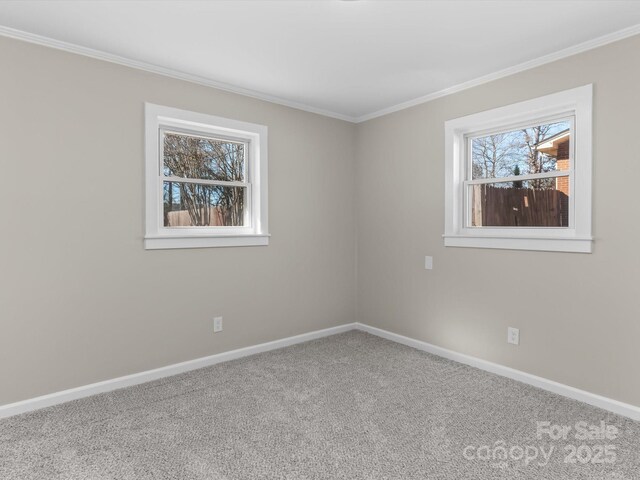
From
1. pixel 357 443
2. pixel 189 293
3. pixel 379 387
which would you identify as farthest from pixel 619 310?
pixel 189 293

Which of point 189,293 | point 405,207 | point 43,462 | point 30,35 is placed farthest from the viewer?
point 405,207

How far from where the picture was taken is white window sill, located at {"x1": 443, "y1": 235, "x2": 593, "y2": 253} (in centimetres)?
264

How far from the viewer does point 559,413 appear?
2477 mm

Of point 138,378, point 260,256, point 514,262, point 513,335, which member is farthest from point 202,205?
point 513,335

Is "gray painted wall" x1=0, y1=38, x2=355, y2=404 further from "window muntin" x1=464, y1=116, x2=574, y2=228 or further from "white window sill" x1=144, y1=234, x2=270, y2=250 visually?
"window muntin" x1=464, y1=116, x2=574, y2=228

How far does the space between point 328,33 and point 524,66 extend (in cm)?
153

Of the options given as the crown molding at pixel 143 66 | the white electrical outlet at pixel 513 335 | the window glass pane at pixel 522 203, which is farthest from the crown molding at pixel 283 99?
the white electrical outlet at pixel 513 335

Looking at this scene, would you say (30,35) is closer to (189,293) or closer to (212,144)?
(212,144)

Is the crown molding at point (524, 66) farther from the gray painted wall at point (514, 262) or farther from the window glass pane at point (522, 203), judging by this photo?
the window glass pane at point (522, 203)

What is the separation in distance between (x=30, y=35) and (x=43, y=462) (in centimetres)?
251

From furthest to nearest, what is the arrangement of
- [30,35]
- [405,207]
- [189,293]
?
[405,207] < [189,293] < [30,35]

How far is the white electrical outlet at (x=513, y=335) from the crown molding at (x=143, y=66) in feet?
8.84

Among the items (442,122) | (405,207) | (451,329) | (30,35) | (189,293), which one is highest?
(30,35)

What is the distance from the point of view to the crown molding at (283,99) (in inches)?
96.5
